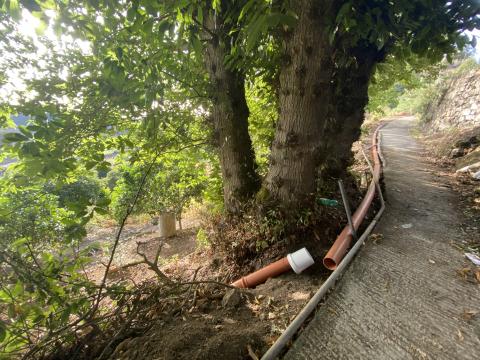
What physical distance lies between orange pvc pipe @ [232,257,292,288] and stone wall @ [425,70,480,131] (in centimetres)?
837

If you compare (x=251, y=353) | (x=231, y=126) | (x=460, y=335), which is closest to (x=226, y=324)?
(x=251, y=353)

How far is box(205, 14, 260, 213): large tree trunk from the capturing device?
353 centimetres

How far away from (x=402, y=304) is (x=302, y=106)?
7.19 feet

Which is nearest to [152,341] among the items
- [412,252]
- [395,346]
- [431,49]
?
Result: [395,346]

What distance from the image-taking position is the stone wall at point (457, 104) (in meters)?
8.67

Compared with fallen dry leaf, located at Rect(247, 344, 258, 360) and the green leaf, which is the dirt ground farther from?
the green leaf

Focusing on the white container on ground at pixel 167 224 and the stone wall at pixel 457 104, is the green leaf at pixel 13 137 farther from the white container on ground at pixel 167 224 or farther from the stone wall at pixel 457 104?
the stone wall at pixel 457 104

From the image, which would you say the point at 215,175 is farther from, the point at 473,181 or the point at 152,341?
the point at 473,181

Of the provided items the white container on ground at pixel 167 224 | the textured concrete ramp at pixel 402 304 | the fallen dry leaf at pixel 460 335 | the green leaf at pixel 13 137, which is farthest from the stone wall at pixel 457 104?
the white container on ground at pixel 167 224

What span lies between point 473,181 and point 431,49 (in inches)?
132

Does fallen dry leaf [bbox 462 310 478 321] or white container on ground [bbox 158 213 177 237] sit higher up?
fallen dry leaf [bbox 462 310 478 321]

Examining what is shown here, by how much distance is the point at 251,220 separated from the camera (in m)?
3.45

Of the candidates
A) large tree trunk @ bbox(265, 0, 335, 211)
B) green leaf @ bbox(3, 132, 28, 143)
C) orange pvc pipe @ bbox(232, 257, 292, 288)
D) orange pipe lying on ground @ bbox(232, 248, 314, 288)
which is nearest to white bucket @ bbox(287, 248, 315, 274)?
orange pipe lying on ground @ bbox(232, 248, 314, 288)

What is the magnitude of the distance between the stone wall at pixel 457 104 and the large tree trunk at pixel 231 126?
7.89 meters
